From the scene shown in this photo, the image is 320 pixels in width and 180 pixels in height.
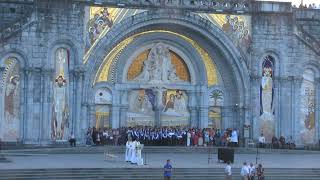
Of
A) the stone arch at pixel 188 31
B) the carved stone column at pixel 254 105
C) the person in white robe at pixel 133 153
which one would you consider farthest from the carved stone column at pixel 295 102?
the person in white robe at pixel 133 153

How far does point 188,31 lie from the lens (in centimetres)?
4978

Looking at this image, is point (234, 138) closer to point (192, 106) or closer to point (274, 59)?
point (192, 106)

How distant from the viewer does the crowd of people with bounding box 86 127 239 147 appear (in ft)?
155

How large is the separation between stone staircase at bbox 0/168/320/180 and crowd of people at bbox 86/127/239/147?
10.3m

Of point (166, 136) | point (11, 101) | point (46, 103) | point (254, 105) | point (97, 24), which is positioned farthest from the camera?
point (254, 105)

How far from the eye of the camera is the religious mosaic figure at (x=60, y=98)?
4638 cm

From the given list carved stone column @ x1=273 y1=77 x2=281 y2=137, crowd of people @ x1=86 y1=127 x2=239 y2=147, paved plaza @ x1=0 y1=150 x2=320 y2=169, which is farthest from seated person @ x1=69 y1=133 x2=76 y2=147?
carved stone column @ x1=273 y1=77 x2=281 y2=137

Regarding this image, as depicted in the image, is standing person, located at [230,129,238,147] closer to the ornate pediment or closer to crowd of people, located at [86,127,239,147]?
crowd of people, located at [86,127,239,147]

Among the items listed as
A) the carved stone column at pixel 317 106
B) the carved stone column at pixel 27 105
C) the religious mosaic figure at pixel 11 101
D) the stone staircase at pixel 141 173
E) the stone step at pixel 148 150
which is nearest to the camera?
the stone staircase at pixel 141 173

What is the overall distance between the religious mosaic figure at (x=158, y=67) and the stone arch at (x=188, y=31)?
1.66 metres

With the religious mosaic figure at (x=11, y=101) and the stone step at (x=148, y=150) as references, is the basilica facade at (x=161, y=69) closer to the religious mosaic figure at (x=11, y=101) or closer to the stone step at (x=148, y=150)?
the religious mosaic figure at (x=11, y=101)

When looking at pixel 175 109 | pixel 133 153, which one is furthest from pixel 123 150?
pixel 133 153

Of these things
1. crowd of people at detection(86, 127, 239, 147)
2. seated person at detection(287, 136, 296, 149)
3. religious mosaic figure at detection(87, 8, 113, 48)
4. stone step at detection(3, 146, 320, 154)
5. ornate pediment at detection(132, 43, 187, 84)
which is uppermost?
religious mosaic figure at detection(87, 8, 113, 48)

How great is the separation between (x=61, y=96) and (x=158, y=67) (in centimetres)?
697
